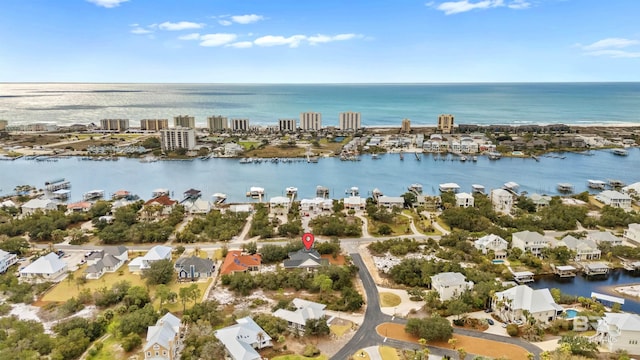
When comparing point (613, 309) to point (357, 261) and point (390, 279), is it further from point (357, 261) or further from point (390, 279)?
point (357, 261)

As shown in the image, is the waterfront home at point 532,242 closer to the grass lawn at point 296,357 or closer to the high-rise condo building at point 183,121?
the grass lawn at point 296,357

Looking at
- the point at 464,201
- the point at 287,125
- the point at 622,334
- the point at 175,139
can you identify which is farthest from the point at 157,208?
the point at 287,125

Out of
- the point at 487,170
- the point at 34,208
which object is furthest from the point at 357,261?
the point at 487,170

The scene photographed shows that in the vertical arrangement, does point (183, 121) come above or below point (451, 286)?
above

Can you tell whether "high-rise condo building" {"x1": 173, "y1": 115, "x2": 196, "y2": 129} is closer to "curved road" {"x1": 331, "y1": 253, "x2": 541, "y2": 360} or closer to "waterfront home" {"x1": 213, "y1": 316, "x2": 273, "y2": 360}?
"curved road" {"x1": 331, "y1": 253, "x2": 541, "y2": 360}

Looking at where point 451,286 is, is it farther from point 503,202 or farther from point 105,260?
point 105,260

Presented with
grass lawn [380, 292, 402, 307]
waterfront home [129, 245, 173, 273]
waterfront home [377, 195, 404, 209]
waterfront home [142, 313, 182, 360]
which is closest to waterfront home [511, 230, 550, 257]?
grass lawn [380, 292, 402, 307]

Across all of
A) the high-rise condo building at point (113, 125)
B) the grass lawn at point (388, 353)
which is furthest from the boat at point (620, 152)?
the high-rise condo building at point (113, 125)
